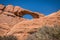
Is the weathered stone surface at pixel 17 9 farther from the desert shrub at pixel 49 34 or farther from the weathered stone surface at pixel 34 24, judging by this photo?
the desert shrub at pixel 49 34

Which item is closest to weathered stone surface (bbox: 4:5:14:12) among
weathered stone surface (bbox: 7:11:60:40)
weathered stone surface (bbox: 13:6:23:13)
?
weathered stone surface (bbox: 13:6:23:13)

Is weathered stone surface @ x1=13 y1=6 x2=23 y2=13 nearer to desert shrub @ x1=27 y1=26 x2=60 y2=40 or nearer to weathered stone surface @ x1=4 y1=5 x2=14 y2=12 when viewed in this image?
weathered stone surface @ x1=4 y1=5 x2=14 y2=12

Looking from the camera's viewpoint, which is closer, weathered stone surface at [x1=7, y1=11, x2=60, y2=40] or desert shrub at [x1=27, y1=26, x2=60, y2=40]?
desert shrub at [x1=27, y1=26, x2=60, y2=40]

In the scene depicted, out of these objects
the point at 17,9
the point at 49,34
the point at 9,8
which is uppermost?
the point at 9,8

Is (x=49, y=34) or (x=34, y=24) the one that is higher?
(x=34, y=24)

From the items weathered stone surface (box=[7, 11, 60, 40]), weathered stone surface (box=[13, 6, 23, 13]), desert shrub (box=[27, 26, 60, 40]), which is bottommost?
desert shrub (box=[27, 26, 60, 40])

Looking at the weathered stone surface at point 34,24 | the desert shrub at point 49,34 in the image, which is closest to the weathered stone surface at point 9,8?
the weathered stone surface at point 34,24

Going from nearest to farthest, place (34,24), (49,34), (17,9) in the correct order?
(49,34) → (34,24) → (17,9)

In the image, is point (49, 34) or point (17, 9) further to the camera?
point (17, 9)

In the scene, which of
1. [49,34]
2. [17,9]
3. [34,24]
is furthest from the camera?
[17,9]

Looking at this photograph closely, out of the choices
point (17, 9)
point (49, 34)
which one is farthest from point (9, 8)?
point (49, 34)

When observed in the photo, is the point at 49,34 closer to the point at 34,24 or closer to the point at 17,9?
the point at 34,24

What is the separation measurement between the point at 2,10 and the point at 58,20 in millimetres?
21686

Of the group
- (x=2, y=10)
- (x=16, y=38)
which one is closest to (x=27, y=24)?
(x=16, y=38)
